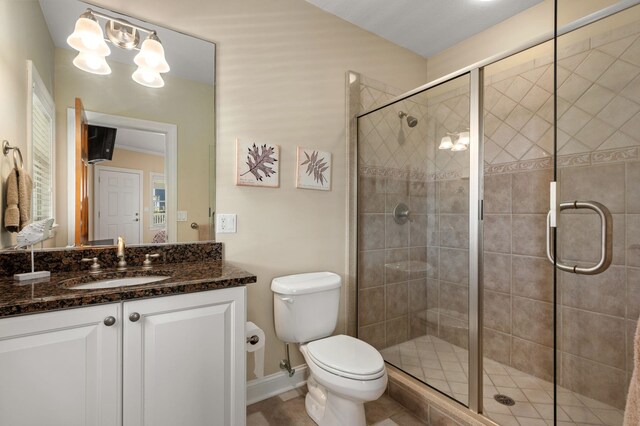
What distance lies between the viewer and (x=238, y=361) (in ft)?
4.28

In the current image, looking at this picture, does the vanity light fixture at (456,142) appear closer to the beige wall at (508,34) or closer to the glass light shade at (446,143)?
the glass light shade at (446,143)

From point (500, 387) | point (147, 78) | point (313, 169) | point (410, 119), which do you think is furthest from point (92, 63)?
point (500, 387)

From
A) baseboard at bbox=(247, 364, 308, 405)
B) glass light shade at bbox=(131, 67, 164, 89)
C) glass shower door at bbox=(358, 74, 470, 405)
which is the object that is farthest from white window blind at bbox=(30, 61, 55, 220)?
glass shower door at bbox=(358, 74, 470, 405)

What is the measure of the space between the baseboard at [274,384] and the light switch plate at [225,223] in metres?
0.94

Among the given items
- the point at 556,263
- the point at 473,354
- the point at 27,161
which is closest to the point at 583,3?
the point at 556,263

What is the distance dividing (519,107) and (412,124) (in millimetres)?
720

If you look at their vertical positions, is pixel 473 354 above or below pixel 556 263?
below

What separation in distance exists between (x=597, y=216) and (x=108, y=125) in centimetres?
221

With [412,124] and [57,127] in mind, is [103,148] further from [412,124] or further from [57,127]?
[412,124]

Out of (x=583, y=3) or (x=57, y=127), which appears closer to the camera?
(x=57, y=127)

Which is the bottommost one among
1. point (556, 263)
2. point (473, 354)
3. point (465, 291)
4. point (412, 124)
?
point (473, 354)

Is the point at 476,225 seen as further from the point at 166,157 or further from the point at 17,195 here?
the point at 17,195

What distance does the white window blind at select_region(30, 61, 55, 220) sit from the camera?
135 cm

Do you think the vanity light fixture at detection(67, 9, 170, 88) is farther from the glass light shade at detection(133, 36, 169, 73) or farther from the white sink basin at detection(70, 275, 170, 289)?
the white sink basin at detection(70, 275, 170, 289)
